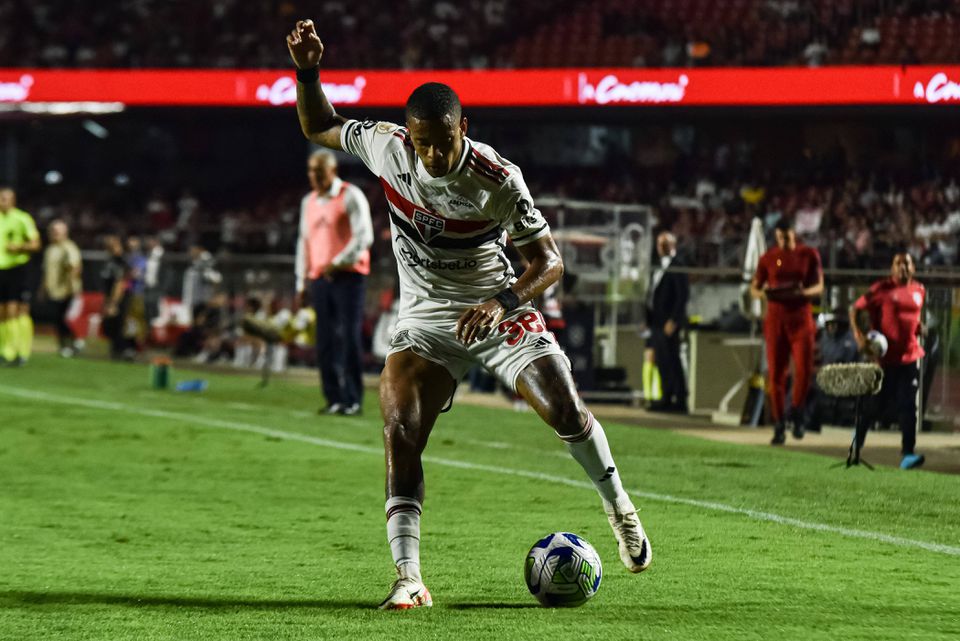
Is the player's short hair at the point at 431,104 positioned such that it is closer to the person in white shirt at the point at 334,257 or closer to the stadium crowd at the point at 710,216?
the person in white shirt at the point at 334,257

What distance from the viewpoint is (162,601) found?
19.4ft

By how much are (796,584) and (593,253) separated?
41.4ft

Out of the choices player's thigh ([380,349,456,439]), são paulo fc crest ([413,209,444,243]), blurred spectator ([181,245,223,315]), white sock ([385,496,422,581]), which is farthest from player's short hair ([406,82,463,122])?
blurred spectator ([181,245,223,315])

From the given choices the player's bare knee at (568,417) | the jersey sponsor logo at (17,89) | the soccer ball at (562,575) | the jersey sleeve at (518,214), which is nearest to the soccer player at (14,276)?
the jersey sleeve at (518,214)

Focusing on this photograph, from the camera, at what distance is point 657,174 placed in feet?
108

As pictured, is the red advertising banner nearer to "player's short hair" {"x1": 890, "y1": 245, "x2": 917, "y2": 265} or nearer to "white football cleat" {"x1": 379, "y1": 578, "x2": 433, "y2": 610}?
"player's short hair" {"x1": 890, "y1": 245, "x2": 917, "y2": 265}

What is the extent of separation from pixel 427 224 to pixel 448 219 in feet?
0.33

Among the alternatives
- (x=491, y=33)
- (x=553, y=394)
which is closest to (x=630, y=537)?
(x=553, y=394)

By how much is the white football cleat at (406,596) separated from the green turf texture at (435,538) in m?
0.06

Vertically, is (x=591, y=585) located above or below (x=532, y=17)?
below

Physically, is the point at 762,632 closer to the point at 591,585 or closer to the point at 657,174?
the point at 591,585

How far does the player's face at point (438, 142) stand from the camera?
5.65 meters

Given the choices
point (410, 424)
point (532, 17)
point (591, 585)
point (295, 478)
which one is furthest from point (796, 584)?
point (532, 17)

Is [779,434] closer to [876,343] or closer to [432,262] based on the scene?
[876,343]
